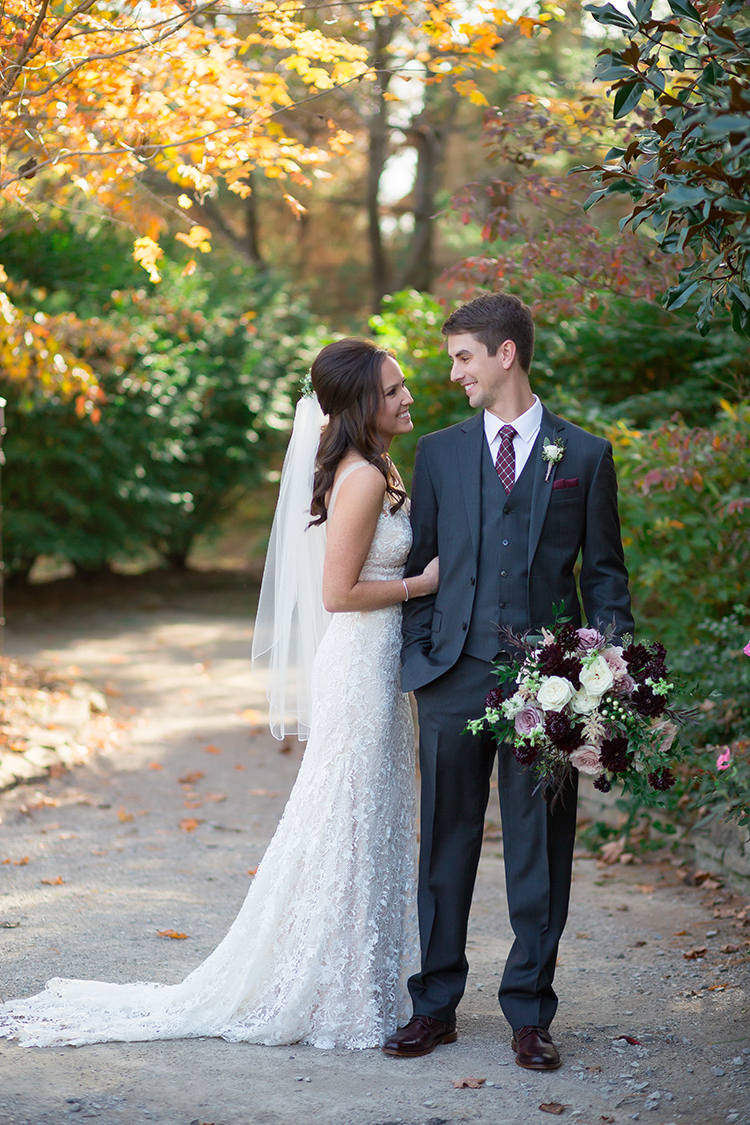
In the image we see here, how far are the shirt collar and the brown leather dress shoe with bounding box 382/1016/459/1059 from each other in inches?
72.5

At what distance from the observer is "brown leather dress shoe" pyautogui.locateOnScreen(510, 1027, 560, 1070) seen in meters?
3.15

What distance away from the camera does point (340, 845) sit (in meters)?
3.42

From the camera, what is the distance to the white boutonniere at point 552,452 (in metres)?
3.20

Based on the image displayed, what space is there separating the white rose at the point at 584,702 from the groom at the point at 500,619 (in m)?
0.33

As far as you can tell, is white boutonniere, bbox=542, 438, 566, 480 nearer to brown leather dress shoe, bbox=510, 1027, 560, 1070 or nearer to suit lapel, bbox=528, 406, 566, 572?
suit lapel, bbox=528, 406, 566, 572

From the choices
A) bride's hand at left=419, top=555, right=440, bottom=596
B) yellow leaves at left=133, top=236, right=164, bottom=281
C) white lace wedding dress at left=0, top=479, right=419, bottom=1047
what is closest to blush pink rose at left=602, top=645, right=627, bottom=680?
bride's hand at left=419, top=555, right=440, bottom=596

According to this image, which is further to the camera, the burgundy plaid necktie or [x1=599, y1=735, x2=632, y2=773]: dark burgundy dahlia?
the burgundy plaid necktie

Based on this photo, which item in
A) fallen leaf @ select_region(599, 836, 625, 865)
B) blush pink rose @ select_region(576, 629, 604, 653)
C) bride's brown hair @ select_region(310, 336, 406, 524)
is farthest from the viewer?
fallen leaf @ select_region(599, 836, 625, 865)

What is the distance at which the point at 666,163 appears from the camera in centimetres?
283

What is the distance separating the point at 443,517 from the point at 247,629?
341 inches

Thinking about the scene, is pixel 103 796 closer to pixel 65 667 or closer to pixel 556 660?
pixel 65 667

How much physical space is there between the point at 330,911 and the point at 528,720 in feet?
3.21

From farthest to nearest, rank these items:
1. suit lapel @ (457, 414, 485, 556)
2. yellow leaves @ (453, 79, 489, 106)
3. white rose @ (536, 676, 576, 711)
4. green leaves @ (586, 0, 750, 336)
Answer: yellow leaves @ (453, 79, 489, 106) → suit lapel @ (457, 414, 485, 556) → white rose @ (536, 676, 576, 711) → green leaves @ (586, 0, 750, 336)

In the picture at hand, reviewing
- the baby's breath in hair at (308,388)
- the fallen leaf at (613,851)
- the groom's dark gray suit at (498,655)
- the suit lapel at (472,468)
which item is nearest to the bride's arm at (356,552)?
the groom's dark gray suit at (498,655)
